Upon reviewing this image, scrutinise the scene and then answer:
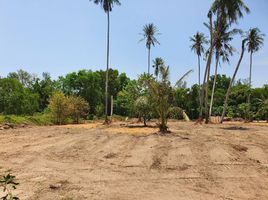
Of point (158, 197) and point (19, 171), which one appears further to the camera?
point (19, 171)

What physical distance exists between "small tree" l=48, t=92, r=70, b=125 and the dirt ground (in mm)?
19997

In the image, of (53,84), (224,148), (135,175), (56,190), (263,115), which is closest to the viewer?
(56,190)

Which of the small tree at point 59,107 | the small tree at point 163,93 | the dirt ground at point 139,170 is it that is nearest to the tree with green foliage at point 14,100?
the small tree at point 59,107

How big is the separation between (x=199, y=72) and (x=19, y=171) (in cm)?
4390

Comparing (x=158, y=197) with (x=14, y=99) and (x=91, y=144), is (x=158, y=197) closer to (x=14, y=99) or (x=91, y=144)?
(x=91, y=144)

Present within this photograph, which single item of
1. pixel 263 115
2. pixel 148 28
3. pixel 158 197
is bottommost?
pixel 158 197

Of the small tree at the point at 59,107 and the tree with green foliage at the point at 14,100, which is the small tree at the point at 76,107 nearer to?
the small tree at the point at 59,107

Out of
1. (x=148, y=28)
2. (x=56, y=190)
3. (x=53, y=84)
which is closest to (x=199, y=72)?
(x=148, y=28)

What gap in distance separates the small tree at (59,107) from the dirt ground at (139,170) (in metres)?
20.0

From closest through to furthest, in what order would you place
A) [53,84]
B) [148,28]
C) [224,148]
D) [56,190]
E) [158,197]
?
[158,197] < [56,190] < [224,148] < [148,28] < [53,84]

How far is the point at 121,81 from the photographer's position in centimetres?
6397

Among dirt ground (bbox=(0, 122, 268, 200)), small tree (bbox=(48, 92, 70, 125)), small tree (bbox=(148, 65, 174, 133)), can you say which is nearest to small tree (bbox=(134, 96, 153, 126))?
small tree (bbox=(148, 65, 174, 133))

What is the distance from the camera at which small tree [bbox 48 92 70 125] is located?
116ft

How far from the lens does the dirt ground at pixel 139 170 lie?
8.05 m
